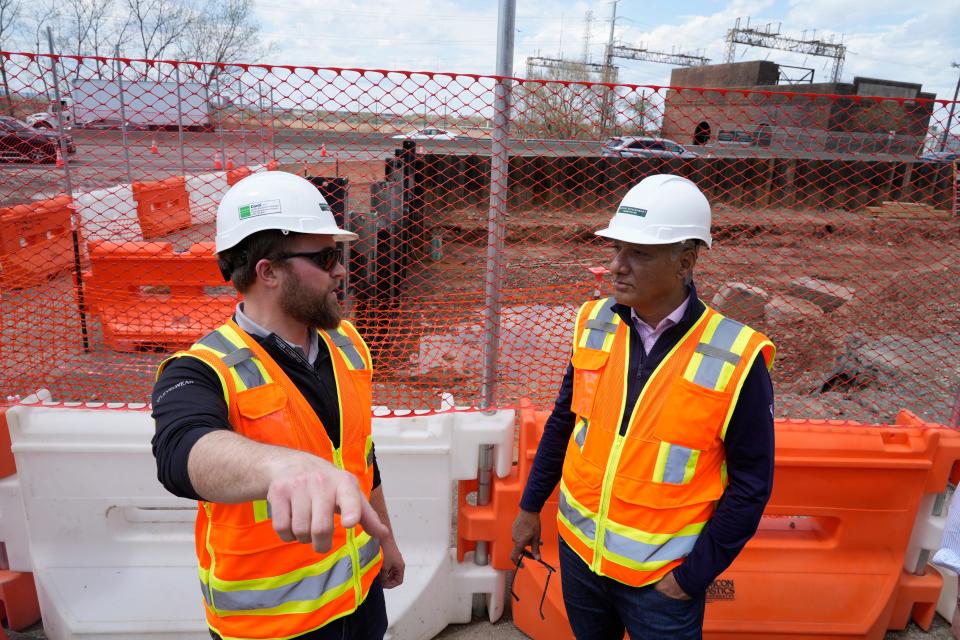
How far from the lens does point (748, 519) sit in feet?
6.57

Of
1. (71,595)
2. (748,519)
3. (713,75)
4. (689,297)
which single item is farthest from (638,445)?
(713,75)

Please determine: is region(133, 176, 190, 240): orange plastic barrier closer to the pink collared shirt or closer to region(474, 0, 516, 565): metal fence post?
region(474, 0, 516, 565): metal fence post

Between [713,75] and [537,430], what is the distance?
146 ft

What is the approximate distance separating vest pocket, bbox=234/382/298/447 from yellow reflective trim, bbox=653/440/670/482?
115 centimetres

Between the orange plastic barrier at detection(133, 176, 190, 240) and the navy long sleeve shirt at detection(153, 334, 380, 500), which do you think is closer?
the navy long sleeve shirt at detection(153, 334, 380, 500)

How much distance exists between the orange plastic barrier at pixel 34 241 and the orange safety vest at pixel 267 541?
305 inches

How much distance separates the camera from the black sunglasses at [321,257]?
1882 mm

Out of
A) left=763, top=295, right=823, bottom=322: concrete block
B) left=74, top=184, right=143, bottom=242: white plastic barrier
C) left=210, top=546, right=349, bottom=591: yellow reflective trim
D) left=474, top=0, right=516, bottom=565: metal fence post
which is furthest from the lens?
left=74, top=184, right=143, bottom=242: white plastic barrier

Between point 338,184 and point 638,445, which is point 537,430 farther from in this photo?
point 338,184

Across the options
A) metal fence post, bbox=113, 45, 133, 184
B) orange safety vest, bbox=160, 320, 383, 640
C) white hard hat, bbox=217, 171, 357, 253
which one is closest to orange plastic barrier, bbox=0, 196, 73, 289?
metal fence post, bbox=113, 45, 133, 184

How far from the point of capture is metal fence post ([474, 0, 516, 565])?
268cm

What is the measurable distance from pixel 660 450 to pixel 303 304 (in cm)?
124

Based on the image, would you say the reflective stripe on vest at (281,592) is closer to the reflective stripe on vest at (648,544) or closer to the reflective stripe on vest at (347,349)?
the reflective stripe on vest at (347,349)

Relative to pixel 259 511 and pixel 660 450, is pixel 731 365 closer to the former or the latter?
pixel 660 450
